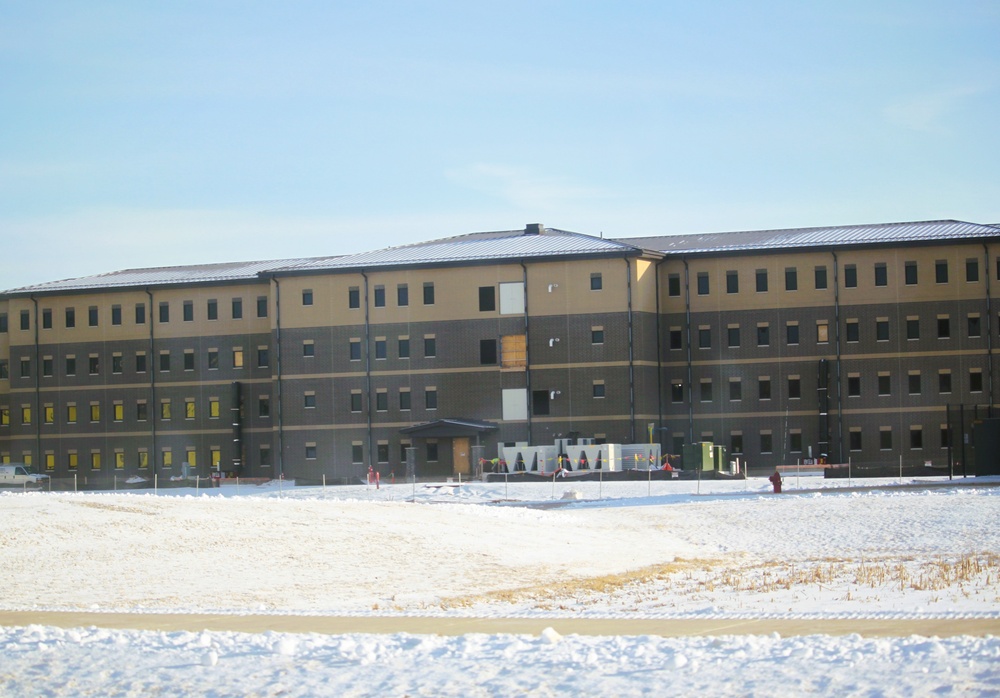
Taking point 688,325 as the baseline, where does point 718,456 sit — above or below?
below

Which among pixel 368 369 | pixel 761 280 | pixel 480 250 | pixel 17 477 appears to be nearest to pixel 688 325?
pixel 761 280

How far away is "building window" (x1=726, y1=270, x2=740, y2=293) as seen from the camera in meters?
81.6

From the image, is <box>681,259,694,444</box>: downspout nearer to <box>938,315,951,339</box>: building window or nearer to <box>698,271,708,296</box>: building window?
<box>698,271,708,296</box>: building window

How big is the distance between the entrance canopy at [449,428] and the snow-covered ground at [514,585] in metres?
17.7

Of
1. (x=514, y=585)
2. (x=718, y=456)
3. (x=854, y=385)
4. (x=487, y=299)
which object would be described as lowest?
(x=514, y=585)

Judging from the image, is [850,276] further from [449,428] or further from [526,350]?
[449,428]

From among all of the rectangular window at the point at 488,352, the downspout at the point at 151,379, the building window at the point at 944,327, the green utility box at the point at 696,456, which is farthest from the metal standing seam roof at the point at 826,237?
the downspout at the point at 151,379

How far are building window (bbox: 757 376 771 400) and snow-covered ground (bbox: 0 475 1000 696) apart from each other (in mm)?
21509

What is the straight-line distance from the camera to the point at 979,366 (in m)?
78.4

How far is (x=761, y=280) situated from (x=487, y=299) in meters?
15.8

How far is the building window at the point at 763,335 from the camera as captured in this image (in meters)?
81.1

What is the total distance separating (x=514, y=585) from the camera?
1128 inches

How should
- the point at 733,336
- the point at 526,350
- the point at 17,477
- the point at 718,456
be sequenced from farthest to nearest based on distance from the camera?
the point at 17,477 < the point at 733,336 < the point at 526,350 < the point at 718,456

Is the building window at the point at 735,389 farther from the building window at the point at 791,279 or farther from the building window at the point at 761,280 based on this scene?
the building window at the point at 791,279
